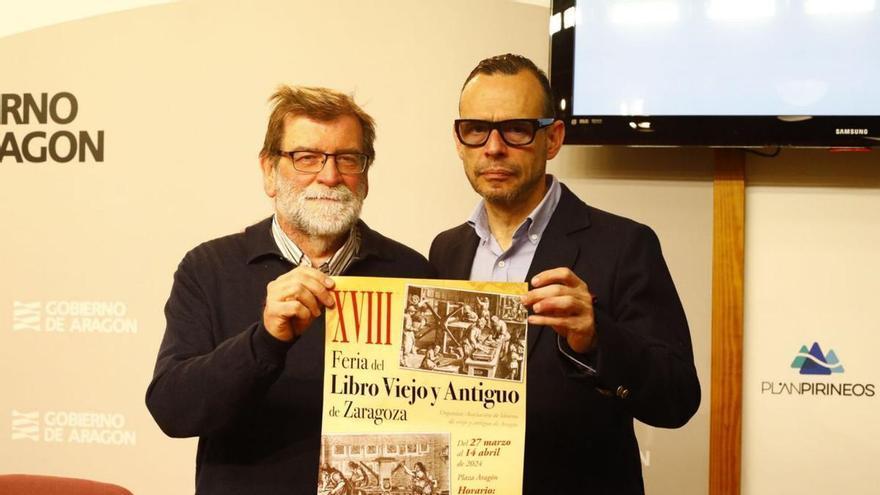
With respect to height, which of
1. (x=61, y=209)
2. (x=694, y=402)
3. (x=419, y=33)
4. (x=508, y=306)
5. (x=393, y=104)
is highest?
(x=419, y=33)

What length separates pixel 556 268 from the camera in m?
1.81

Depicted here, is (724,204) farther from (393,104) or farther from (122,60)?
(122,60)

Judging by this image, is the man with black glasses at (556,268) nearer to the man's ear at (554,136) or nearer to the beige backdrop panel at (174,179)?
the man's ear at (554,136)

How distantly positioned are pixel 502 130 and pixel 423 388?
644mm

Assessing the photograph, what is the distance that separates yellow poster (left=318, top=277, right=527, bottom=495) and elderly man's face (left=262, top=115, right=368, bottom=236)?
29 cm

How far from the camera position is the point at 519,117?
6.65 ft

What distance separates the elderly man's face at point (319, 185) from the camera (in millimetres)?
1994

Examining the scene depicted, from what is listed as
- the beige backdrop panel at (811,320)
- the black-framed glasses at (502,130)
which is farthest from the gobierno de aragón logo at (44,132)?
the beige backdrop panel at (811,320)

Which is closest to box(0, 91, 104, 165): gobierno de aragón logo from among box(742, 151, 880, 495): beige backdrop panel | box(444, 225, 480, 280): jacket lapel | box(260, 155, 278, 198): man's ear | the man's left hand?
box(260, 155, 278, 198): man's ear

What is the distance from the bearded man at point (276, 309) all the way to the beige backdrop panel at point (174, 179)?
39.9 inches

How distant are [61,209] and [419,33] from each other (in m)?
1.50

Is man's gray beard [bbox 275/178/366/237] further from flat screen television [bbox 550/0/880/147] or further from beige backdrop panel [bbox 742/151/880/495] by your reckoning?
beige backdrop panel [bbox 742/151/880/495]

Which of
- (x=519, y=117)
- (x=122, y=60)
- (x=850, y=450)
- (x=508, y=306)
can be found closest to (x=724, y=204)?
(x=850, y=450)

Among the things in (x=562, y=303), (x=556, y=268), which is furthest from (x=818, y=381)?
(x=562, y=303)
